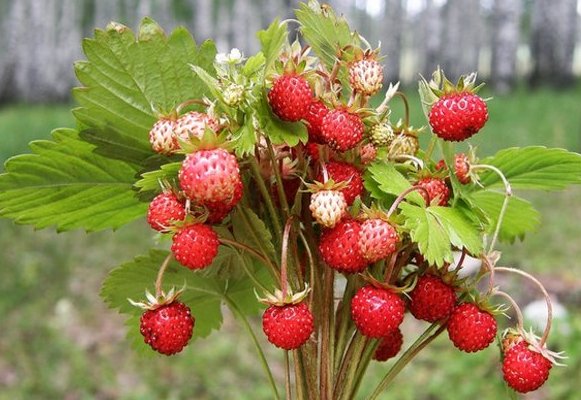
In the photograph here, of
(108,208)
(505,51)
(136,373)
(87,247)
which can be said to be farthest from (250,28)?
(108,208)

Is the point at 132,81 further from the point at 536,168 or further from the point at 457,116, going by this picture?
the point at 536,168

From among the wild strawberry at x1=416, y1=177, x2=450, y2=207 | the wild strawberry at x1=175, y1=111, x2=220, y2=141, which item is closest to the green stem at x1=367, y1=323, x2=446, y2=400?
the wild strawberry at x1=416, y1=177, x2=450, y2=207

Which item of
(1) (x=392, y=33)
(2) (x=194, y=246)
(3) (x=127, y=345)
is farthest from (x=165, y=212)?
(1) (x=392, y=33)

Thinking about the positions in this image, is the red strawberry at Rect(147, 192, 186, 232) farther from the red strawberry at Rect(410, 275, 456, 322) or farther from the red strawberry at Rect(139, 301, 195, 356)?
the red strawberry at Rect(410, 275, 456, 322)

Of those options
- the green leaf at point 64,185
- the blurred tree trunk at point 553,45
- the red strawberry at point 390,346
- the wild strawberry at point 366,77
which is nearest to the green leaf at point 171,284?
the green leaf at point 64,185

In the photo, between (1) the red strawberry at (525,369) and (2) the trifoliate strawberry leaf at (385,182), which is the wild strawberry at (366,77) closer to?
(2) the trifoliate strawberry leaf at (385,182)

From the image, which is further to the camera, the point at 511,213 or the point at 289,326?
the point at 511,213
